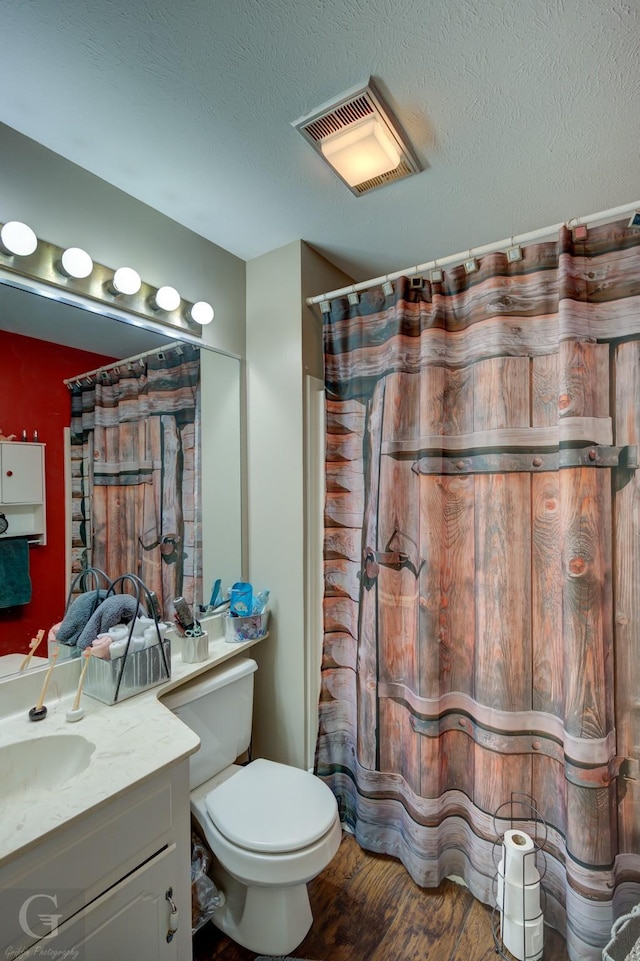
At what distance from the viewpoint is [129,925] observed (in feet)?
3.19

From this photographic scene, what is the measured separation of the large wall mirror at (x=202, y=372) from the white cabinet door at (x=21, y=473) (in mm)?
56

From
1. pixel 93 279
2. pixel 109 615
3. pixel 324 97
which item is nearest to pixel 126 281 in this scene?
pixel 93 279

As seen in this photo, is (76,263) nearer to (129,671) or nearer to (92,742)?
(129,671)

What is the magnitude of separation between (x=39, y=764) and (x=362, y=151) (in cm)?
195

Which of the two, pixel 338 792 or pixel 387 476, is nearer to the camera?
pixel 387 476

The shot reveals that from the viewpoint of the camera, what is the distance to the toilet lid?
1266 mm

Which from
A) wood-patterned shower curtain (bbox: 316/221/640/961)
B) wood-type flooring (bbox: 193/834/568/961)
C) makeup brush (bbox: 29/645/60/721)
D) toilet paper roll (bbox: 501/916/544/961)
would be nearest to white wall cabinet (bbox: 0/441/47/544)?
makeup brush (bbox: 29/645/60/721)

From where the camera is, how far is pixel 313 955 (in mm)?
1354

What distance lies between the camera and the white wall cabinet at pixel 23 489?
1318mm

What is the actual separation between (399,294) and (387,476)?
0.71 m

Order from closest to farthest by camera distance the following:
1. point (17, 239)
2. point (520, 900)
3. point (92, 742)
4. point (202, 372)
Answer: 1. point (92, 742)
2. point (17, 239)
3. point (520, 900)
4. point (202, 372)

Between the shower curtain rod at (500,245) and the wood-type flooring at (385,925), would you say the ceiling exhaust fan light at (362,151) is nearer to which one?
the shower curtain rod at (500,245)

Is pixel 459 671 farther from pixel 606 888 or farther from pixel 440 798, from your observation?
pixel 606 888

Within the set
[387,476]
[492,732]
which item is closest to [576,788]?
[492,732]
